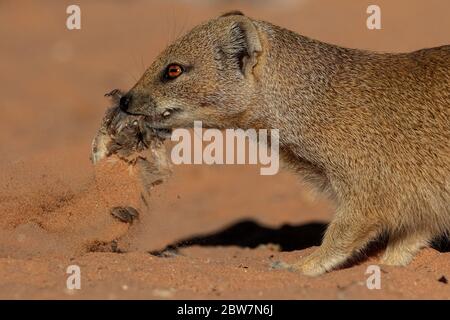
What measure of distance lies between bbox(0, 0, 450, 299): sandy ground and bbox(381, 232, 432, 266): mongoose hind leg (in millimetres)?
83

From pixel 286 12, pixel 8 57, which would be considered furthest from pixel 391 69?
pixel 286 12

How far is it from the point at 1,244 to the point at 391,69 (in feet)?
10.1

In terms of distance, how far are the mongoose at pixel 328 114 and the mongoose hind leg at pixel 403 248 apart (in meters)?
0.36

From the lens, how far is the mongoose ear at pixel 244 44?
6000mm

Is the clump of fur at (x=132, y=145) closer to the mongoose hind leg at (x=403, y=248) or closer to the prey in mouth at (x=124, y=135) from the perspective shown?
the prey in mouth at (x=124, y=135)

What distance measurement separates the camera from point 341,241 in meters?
6.02

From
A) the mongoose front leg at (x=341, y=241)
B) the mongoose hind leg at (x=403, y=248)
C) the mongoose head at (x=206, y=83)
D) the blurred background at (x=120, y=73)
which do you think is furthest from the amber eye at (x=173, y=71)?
the mongoose hind leg at (x=403, y=248)

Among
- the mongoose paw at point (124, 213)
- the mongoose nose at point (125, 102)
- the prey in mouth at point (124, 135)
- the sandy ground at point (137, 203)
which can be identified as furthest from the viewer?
the mongoose paw at point (124, 213)

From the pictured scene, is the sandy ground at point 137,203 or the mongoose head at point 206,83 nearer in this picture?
the sandy ground at point 137,203

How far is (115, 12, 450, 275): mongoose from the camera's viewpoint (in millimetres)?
5973

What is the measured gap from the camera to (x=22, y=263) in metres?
5.53

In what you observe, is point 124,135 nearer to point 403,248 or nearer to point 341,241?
point 341,241

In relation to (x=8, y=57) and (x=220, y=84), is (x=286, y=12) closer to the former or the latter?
(x=8, y=57)

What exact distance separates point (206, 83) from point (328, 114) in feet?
2.89
